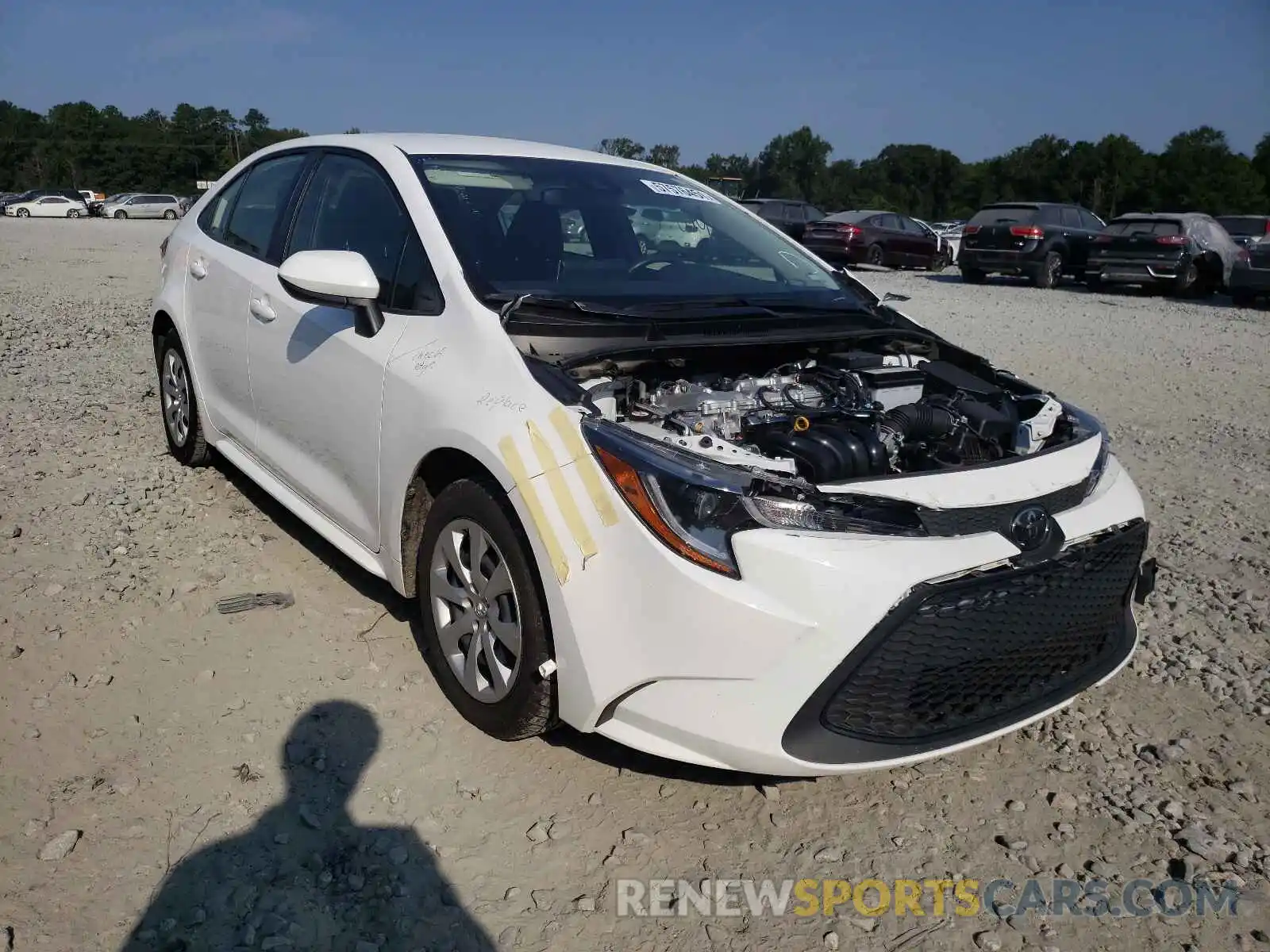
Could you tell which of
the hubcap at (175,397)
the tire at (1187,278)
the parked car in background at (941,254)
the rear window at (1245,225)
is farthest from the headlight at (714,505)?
the parked car in background at (941,254)

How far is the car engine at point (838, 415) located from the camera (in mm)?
2664

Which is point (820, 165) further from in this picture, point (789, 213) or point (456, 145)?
point (456, 145)

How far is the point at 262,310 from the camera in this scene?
3.86 metres

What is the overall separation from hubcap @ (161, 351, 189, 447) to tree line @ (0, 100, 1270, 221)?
52462 millimetres

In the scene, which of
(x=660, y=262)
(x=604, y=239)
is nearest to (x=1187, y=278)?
(x=660, y=262)

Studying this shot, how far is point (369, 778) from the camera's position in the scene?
2.76m

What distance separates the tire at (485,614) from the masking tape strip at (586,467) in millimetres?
294

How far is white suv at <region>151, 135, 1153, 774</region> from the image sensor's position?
2314 millimetres

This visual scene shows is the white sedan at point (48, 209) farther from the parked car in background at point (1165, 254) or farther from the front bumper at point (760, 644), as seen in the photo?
the front bumper at point (760, 644)

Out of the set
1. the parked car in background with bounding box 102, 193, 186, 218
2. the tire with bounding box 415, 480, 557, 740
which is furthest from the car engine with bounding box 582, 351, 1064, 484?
the parked car in background with bounding box 102, 193, 186, 218

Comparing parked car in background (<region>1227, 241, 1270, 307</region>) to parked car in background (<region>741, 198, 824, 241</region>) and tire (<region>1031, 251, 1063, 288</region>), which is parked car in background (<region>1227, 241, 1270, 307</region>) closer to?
tire (<region>1031, 251, 1063, 288</region>)

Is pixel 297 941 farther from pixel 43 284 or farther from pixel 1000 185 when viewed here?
pixel 1000 185

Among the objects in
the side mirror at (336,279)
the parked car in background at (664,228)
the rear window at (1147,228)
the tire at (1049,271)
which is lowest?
the tire at (1049,271)

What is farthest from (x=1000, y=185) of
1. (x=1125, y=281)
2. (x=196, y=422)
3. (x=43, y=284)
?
(x=196, y=422)
